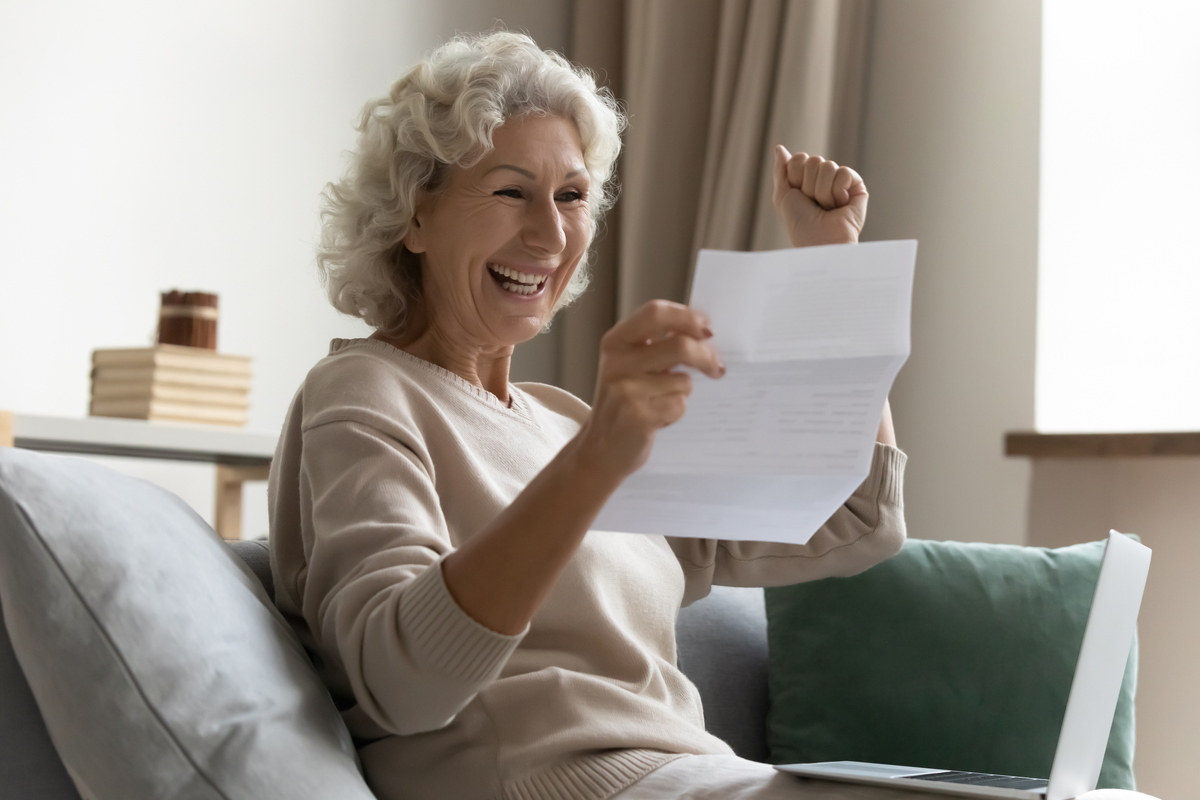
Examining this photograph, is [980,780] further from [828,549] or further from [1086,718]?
[828,549]

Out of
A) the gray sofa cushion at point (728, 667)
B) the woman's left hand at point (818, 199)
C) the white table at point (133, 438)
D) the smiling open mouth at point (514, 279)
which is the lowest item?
the gray sofa cushion at point (728, 667)

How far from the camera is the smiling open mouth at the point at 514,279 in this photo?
1.24 metres

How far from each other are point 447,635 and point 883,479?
695 millimetres

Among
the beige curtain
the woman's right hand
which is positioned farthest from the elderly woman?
the beige curtain

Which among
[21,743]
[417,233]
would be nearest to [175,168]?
[417,233]

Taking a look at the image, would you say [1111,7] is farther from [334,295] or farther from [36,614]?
[36,614]

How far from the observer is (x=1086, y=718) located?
38.9 inches

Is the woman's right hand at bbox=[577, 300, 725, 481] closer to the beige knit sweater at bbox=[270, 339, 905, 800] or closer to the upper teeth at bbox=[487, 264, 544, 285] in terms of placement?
the beige knit sweater at bbox=[270, 339, 905, 800]

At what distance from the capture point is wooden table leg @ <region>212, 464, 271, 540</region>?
2.52 m

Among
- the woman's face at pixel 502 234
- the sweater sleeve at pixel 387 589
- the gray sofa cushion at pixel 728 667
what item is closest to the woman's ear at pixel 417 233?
the woman's face at pixel 502 234

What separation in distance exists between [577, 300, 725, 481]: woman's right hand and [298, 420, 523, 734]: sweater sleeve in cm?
16

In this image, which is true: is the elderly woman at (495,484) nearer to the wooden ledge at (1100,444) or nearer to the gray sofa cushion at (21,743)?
the gray sofa cushion at (21,743)

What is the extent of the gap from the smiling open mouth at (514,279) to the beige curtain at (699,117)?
1.31 metres

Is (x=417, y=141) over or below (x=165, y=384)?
over
